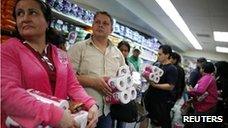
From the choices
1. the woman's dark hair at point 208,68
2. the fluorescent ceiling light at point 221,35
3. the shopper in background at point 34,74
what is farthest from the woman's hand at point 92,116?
the fluorescent ceiling light at point 221,35

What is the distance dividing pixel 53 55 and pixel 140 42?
270 inches

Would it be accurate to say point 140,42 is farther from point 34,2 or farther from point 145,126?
point 34,2

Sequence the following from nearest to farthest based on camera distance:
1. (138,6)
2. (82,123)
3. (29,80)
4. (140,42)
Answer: (29,80) → (82,123) → (138,6) → (140,42)

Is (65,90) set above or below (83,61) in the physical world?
below

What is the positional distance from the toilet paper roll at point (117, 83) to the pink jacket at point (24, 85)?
72 centimetres

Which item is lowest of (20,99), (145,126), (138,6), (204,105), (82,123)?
(145,126)

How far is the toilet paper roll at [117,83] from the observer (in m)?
2.21

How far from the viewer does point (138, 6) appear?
20.4 ft

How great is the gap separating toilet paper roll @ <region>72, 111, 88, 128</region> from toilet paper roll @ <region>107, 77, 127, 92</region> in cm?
69

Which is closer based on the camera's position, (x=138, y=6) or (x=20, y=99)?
(x=20, y=99)

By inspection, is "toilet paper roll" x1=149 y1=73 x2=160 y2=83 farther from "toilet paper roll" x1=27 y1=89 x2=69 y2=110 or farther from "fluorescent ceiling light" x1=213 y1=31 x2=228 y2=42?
"fluorescent ceiling light" x1=213 y1=31 x2=228 y2=42

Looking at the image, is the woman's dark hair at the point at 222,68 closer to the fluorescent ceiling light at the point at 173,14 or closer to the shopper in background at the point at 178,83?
the shopper in background at the point at 178,83

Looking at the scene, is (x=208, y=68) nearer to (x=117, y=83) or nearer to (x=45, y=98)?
(x=117, y=83)

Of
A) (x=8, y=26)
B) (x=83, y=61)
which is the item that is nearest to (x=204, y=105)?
(x=83, y=61)
